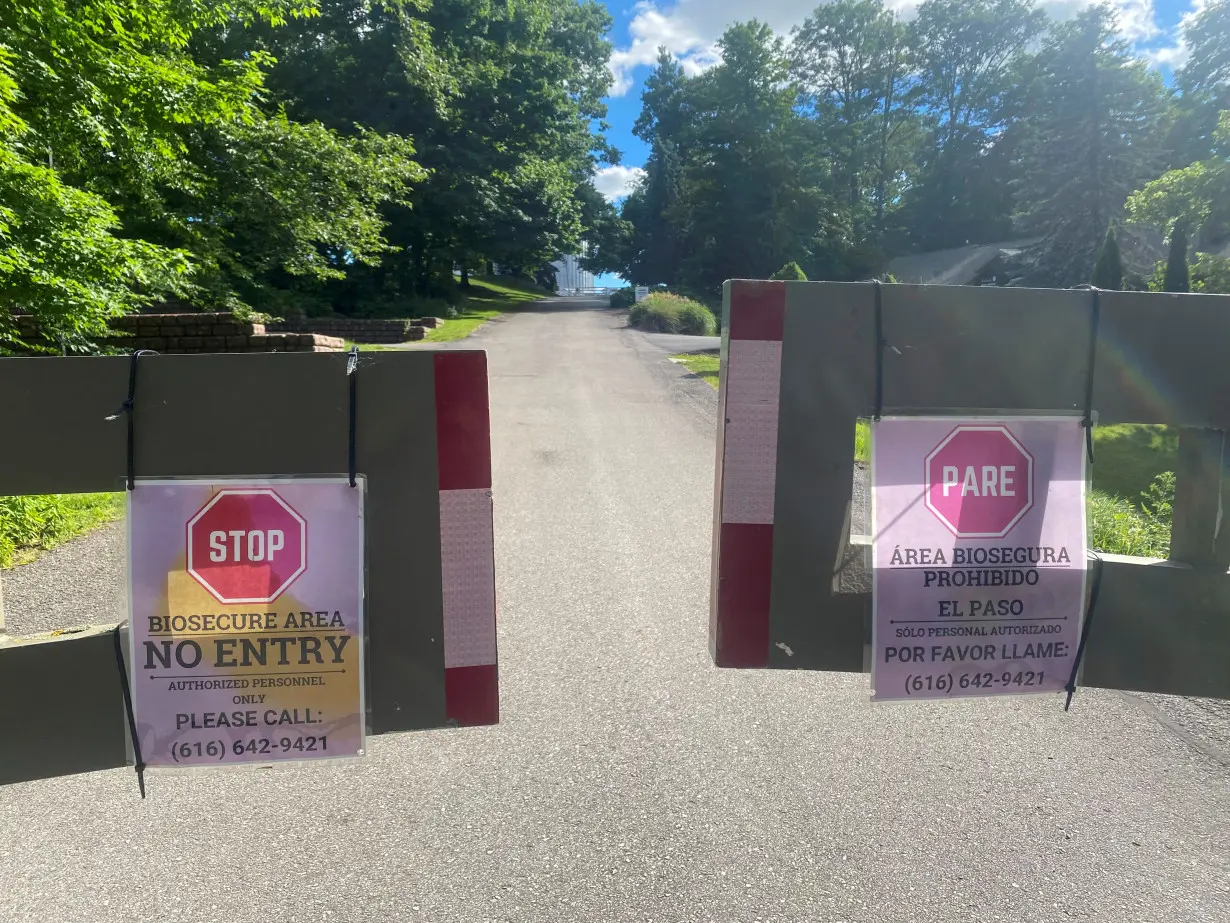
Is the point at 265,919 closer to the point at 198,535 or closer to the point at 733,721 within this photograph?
the point at 198,535

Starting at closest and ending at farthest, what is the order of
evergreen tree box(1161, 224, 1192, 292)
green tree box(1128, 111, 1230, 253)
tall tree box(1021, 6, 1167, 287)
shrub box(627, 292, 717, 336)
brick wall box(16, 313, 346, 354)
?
green tree box(1128, 111, 1230, 253)
brick wall box(16, 313, 346, 354)
evergreen tree box(1161, 224, 1192, 292)
shrub box(627, 292, 717, 336)
tall tree box(1021, 6, 1167, 287)

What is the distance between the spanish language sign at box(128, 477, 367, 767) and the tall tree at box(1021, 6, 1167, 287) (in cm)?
3874

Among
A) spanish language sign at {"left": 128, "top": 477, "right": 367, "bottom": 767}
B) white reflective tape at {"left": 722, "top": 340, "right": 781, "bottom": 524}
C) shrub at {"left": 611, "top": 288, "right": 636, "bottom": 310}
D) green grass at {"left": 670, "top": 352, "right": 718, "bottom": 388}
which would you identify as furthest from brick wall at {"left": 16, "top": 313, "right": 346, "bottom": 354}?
shrub at {"left": 611, "top": 288, "right": 636, "bottom": 310}

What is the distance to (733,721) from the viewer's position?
336 centimetres

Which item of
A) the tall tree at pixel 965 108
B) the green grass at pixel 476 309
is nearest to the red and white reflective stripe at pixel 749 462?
the green grass at pixel 476 309

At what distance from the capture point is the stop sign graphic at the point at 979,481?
209cm

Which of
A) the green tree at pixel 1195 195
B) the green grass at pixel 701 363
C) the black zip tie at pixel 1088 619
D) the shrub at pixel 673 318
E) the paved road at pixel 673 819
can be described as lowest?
the paved road at pixel 673 819

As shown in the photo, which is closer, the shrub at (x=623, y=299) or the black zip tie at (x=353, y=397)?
the black zip tie at (x=353, y=397)

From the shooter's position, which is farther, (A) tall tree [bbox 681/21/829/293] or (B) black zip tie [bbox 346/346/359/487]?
(A) tall tree [bbox 681/21/829/293]

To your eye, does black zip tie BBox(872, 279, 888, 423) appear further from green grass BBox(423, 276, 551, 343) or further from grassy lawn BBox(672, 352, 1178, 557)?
green grass BBox(423, 276, 551, 343)

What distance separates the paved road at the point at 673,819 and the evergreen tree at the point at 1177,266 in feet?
50.1

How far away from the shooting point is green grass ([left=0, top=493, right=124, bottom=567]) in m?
5.39

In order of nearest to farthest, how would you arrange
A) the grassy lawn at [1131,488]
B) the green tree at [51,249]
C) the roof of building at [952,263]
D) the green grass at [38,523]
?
the green grass at [38,523]
the grassy lawn at [1131,488]
the green tree at [51,249]
the roof of building at [952,263]

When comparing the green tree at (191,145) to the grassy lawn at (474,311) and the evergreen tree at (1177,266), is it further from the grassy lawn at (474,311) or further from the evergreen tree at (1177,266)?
the evergreen tree at (1177,266)
